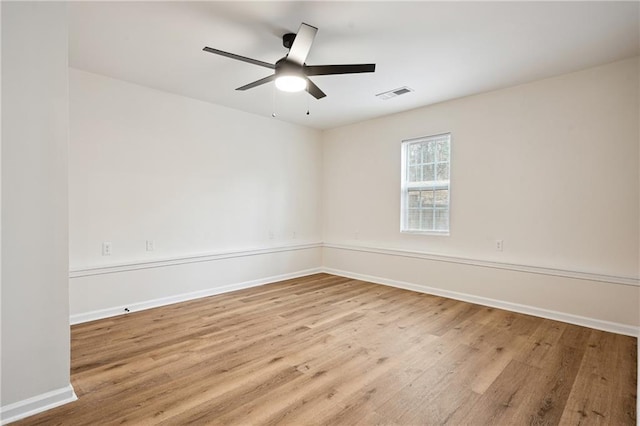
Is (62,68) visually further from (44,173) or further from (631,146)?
(631,146)

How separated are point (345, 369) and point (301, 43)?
243 centimetres

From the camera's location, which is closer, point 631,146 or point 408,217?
point 631,146

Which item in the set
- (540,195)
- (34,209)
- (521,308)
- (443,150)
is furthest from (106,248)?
(540,195)

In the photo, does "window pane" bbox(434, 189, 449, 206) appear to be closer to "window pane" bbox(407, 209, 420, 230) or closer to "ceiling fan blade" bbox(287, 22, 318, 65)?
"window pane" bbox(407, 209, 420, 230)

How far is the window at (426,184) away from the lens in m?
4.37

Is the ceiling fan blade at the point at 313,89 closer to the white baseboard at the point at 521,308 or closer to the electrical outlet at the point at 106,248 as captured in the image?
the electrical outlet at the point at 106,248

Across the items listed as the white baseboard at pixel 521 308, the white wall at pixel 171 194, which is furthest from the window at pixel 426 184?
the white wall at pixel 171 194

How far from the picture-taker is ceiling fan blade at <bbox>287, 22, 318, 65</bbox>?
6.95 feet

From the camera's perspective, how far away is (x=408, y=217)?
4.79m

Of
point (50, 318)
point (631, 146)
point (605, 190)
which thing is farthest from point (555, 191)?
point (50, 318)

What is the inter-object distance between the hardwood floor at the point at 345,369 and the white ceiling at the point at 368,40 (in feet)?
8.65

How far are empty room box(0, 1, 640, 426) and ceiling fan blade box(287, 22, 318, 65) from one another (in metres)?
0.02

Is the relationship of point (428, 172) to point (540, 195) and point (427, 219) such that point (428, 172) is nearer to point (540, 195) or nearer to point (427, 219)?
Result: point (427, 219)

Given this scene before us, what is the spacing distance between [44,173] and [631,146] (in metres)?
4.77
